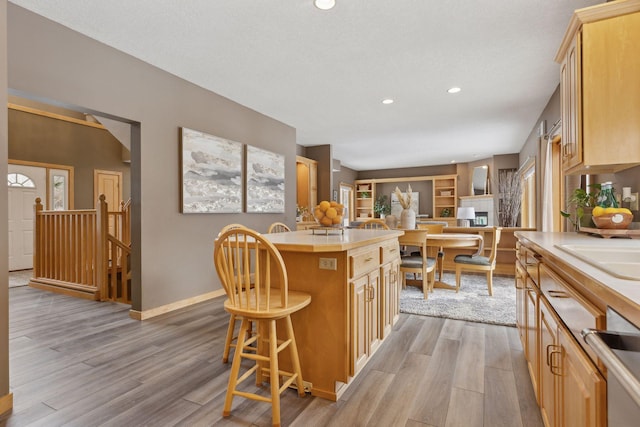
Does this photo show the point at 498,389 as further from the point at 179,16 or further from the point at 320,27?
the point at 179,16

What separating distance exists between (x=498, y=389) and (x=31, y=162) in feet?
27.2

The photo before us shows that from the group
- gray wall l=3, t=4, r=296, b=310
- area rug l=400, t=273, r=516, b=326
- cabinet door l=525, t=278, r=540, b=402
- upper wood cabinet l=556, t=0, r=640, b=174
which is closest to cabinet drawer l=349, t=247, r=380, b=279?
cabinet door l=525, t=278, r=540, b=402

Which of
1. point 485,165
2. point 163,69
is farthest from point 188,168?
point 485,165

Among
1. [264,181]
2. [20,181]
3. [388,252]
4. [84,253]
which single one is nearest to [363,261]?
[388,252]

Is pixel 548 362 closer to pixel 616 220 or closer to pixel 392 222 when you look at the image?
pixel 616 220

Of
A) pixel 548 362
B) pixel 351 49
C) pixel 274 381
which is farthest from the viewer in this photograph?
pixel 351 49

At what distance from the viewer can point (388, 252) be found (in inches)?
102

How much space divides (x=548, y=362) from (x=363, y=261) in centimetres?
101

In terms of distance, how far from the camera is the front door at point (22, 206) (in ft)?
20.6

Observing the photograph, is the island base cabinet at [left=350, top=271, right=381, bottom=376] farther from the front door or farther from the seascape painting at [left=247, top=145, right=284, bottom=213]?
the front door

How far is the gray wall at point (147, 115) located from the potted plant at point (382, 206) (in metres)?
7.22

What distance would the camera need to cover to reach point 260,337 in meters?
1.92

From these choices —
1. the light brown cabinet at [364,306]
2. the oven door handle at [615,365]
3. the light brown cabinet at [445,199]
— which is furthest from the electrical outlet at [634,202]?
the light brown cabinet at [445,199]

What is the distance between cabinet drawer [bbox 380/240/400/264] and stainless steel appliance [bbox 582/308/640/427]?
1.65 meters
